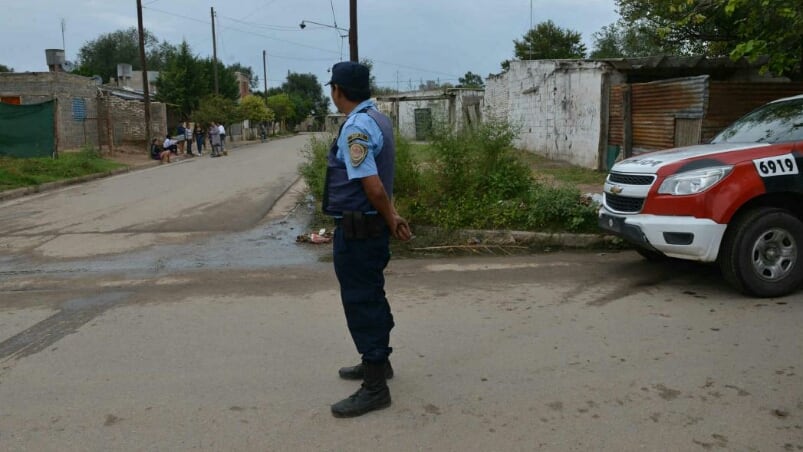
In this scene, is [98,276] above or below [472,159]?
below

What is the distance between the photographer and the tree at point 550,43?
51.6m

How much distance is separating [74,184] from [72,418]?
15142 mm

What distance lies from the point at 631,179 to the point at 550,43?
49079mm

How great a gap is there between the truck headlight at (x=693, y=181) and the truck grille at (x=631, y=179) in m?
0.17

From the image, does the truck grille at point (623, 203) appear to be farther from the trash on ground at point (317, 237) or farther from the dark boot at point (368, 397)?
the trash on ground at point (317, 237)

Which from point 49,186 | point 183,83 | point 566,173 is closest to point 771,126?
point 566,173

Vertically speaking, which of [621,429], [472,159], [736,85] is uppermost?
[736,85]

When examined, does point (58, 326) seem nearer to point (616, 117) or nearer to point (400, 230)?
point (400, 230)

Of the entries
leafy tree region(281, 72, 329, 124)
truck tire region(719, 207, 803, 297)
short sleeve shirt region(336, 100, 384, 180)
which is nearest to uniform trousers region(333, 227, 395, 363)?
short sleeve shirt region(336, 100, 384, 180)

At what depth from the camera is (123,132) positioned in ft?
100.0

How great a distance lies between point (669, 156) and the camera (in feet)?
19.7

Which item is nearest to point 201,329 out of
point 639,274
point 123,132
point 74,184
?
point 639,274

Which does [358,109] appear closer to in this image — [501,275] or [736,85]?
[501,275]

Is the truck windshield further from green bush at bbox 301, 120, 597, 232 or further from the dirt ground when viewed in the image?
the dirt ground
